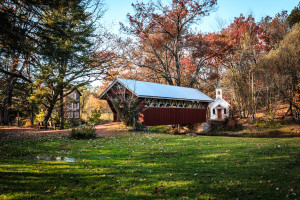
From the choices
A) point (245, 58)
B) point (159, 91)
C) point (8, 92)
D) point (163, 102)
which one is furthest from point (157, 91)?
point (245, 58)

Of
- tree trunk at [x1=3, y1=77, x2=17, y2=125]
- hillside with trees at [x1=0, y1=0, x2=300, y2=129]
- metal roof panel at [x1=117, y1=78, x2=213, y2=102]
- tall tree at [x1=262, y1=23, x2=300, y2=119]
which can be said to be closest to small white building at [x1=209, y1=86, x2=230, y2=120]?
hillside with trees at [x1=0, y1=0, x2=300, y2=129]

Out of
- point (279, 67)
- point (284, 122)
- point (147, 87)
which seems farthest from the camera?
point (284, 122)

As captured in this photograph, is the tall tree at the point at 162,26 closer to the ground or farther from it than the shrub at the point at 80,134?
farther from it

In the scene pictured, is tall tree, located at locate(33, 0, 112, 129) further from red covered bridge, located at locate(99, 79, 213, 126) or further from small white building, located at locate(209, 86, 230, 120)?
small white building, located at locate(209, 86, 230, 120)

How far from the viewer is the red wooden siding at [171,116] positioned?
19586mm

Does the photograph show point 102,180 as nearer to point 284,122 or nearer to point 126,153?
point 126,153

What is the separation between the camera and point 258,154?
7508 mm

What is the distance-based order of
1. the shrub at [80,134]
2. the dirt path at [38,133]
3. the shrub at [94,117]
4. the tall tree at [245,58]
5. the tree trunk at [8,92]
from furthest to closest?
the tall tree at [245,58], the shrub at [94,117], the tree trunk at [8,92], the dirt path at [38,133], the shrub at [80,134]

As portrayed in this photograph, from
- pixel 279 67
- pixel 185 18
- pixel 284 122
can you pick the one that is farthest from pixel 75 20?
pixel 284 122

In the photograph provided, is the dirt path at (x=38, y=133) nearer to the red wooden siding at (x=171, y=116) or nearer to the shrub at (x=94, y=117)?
the red wooden siding at (x=171, y=116)

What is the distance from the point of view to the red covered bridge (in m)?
19.3

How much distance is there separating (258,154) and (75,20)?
Result: 18.5 meters

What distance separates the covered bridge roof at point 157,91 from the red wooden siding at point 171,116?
4.61ft

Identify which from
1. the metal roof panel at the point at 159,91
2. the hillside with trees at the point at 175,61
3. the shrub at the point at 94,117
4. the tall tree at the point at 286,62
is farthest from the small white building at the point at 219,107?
the shrub at the point at 94,117
